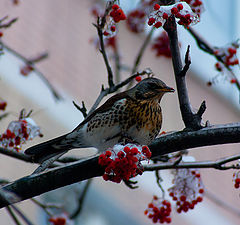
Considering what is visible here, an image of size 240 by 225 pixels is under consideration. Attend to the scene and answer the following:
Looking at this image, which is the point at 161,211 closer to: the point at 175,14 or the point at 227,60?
the point at 227,60

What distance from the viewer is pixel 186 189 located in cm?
270

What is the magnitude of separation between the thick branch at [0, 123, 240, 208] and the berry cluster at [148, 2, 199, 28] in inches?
16.6

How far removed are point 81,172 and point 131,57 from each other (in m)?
5.36

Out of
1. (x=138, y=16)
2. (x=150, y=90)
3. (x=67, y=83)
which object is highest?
(x=67, y=83)

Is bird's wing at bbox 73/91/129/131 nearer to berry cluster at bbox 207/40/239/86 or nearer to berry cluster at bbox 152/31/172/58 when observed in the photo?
berry cluster at bbox 207/40/239/86

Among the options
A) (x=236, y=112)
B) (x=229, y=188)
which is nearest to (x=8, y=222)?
(x=229, y=188)

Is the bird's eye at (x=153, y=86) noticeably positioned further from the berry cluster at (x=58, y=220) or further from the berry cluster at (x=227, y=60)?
the berry cluster at (x=58, y=220)

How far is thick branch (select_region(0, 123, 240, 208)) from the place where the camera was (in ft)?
6.95

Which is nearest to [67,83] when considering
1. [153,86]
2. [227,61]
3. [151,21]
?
[153,86]

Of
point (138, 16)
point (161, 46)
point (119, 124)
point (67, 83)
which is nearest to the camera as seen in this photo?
point (119, 124)

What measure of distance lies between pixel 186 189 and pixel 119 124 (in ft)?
1.51

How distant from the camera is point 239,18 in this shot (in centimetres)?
1123

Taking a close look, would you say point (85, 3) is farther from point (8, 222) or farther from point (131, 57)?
point (8, 222)

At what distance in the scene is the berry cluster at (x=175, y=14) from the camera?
6.70 feet
